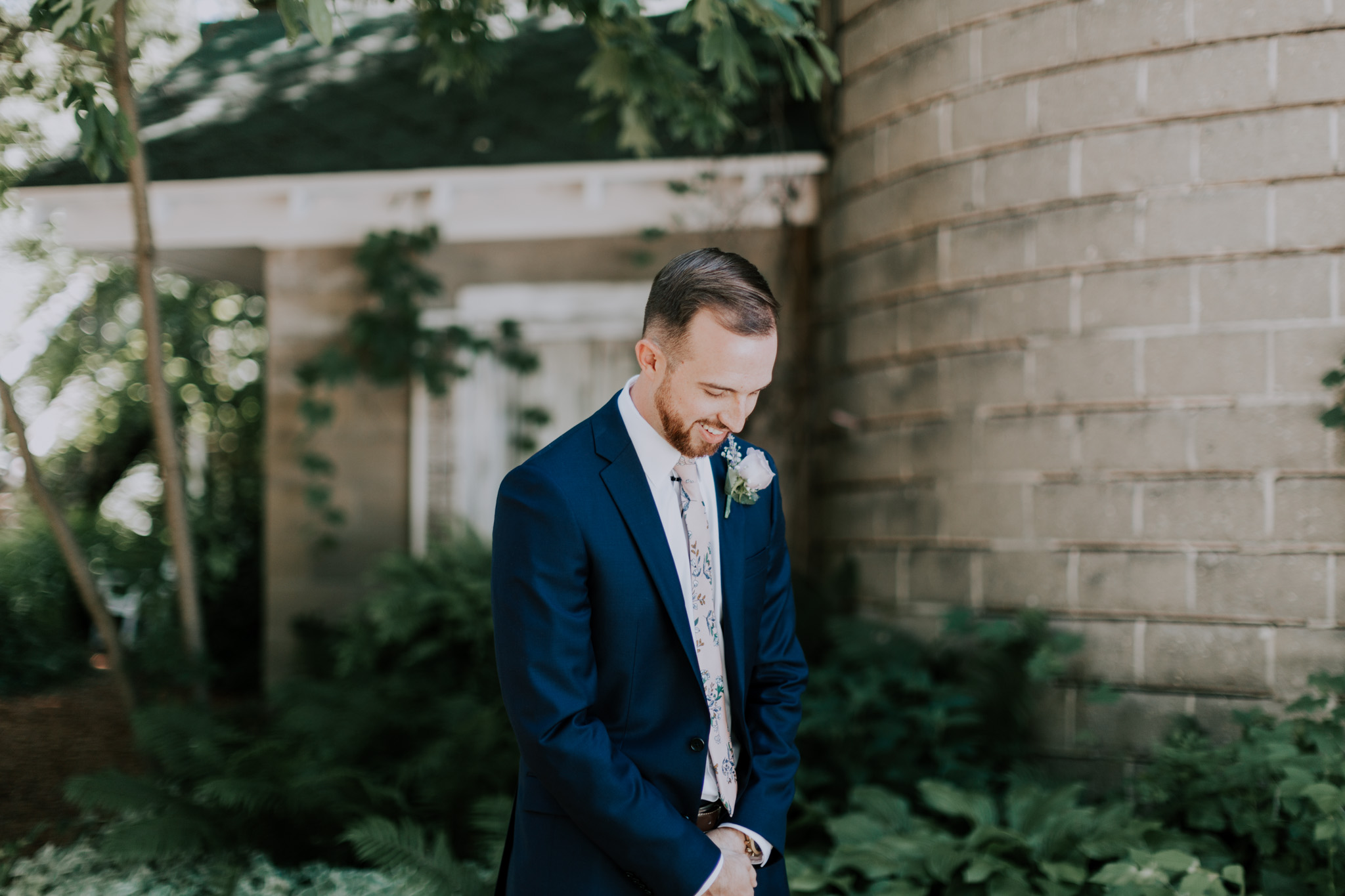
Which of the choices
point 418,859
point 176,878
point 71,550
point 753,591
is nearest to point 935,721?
point 418,859

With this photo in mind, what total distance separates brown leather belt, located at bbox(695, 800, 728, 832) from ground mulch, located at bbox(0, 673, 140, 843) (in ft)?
11.3

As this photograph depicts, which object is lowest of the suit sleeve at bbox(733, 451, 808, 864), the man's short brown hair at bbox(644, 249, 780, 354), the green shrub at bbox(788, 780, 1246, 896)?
the green shrub at bbox(788, 780, 1246, 896)

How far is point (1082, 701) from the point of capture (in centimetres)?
430

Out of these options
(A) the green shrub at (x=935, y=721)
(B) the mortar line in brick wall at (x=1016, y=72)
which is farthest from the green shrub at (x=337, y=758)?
(B) the mortar line in brick wall at (x=1016, y=72)

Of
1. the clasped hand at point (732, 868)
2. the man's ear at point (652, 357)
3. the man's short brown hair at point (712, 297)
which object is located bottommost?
the clasped hand at point (732, 868)

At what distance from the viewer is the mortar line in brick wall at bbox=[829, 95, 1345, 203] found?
155 inches

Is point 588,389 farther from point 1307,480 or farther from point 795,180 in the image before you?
point 1307,480

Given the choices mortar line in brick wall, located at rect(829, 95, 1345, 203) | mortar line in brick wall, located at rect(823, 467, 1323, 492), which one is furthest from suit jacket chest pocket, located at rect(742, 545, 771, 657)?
mortar line in brick wall, located at rect(829, 95, 1345, 203)

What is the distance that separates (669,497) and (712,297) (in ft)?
1.33

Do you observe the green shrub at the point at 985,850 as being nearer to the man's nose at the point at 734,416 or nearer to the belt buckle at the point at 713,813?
the belt buckle at the point at 713,813

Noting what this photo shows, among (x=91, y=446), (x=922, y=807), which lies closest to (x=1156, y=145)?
(x=922, y=807)

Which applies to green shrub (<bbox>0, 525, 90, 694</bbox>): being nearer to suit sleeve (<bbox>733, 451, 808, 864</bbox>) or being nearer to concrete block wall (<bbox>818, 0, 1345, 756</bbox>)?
concrete block wall (<bbox>818, 0, 1345, 756</bbox>)

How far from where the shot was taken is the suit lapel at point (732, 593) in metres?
1.96

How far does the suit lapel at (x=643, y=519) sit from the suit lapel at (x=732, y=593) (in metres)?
0.11
